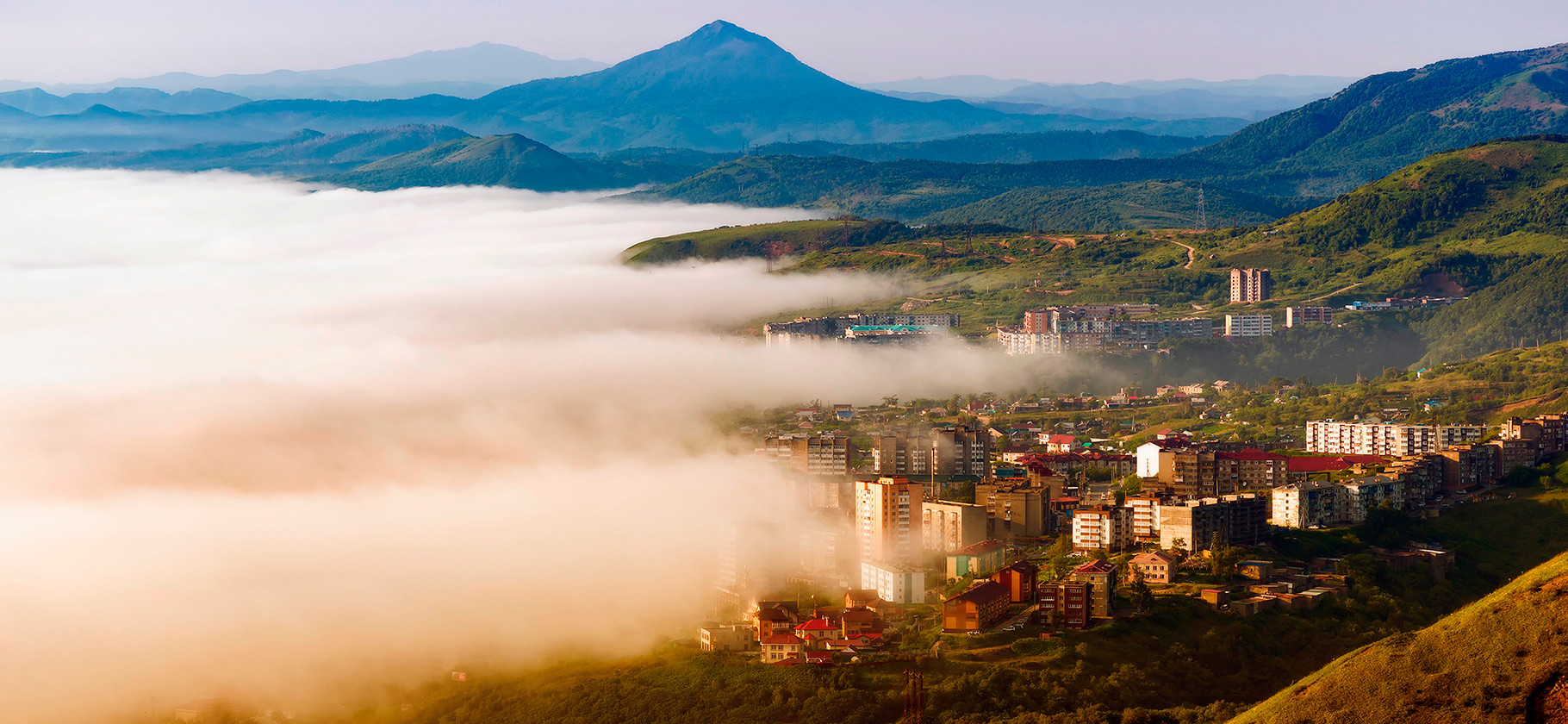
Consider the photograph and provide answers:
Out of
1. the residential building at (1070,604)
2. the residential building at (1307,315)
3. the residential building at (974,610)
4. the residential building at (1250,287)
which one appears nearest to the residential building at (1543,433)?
the residential building at (1070,604)

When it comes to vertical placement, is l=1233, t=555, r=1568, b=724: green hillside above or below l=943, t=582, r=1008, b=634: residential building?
above

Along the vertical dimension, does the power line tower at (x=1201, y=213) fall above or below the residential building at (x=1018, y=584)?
above

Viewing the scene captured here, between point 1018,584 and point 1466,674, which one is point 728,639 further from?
point 1466,674

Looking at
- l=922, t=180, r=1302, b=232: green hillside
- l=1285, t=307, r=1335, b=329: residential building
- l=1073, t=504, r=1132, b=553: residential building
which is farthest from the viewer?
l=922, t=180, r=1302, b=232: green hillside

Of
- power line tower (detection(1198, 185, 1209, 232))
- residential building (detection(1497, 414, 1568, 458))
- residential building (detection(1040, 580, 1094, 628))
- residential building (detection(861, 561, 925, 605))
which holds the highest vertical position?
power line tower (detection(1198, 185, 1209, 232))

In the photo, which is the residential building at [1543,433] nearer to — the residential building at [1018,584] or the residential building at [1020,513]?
the residential building at [1020,513]

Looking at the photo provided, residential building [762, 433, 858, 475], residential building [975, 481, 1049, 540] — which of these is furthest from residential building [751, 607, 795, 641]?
residential building [762, 433, 858, 475]

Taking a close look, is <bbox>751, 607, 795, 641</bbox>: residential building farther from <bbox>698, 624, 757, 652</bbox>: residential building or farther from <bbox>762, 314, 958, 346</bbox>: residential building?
<bbox>762, 314, 958, 346</bbox>: residential building
